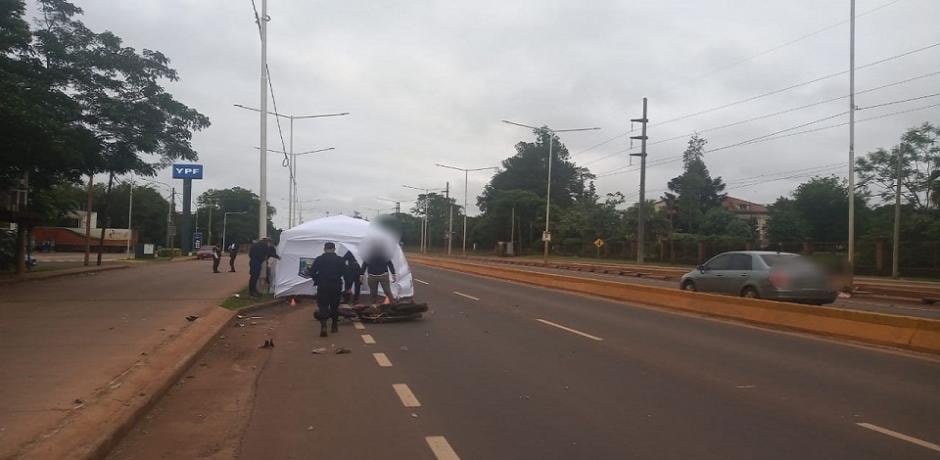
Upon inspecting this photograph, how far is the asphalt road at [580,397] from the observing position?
6156 millimetres

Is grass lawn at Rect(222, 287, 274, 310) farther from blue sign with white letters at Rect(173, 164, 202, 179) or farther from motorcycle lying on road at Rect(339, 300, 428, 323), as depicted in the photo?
blue sign with white letters at Rect(173, 164, 202, 179)

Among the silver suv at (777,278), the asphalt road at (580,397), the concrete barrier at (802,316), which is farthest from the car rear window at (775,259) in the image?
the asphalt road at (580,397)

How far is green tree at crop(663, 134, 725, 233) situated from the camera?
8281 centimetres

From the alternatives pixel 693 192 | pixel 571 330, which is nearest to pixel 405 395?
pixel 571 330

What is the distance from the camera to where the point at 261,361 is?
10.5 m

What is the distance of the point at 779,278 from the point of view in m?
17.3

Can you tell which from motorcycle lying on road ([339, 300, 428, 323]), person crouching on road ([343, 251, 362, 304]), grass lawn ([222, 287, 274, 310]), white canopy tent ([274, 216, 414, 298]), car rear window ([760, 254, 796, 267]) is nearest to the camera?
motorcycle lying on road ([339, 300, 428, 323])

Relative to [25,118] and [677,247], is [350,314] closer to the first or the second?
[25,118]

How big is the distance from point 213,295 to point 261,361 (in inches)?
440

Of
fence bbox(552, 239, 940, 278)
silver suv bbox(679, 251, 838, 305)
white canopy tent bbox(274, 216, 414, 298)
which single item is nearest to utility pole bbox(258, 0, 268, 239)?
white canopy tent bbox(274, 216, 414, 298)

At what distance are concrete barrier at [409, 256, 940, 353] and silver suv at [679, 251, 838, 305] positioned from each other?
57.5 inches

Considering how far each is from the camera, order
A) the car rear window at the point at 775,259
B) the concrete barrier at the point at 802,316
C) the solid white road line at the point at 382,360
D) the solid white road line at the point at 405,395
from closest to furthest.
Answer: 1. the solid white road line at the point at 405,395
2. the solid white road line at the point at 382,360
3. the concrete barrier at the point at 802,316
4. the car rear window at the point at 775,259

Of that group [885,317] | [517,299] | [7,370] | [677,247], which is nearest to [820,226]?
[677,247]

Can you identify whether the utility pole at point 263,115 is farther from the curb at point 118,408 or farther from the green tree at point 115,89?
the curb at point 118,408
